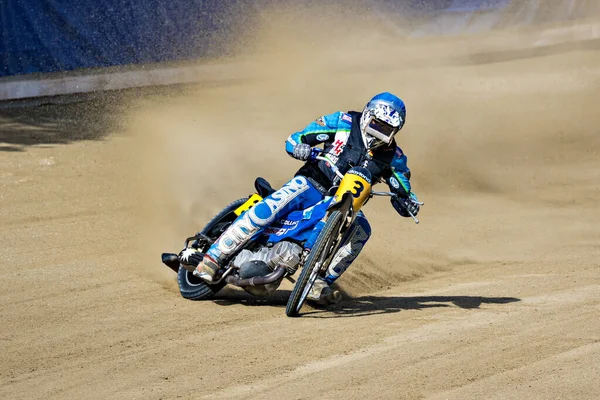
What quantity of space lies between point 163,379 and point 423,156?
30.6 feet

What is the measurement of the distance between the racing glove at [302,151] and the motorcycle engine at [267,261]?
28.0 inches

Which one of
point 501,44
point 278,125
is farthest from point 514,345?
point 501,44

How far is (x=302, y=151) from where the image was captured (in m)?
7.87

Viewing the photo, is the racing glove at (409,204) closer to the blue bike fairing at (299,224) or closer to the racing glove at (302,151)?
the blue bike fairing at (299,224)

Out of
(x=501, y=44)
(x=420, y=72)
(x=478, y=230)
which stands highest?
(x=501, y=44)

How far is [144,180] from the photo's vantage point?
12.4m

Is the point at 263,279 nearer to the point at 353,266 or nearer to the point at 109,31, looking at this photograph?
the point at 353,266

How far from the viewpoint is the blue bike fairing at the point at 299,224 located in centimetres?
800

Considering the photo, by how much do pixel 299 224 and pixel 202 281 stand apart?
3.43ft

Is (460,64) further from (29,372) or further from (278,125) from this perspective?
(29,372)

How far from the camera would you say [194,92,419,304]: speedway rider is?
7891 mm

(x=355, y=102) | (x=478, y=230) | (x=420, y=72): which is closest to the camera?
(x=478, y=230)

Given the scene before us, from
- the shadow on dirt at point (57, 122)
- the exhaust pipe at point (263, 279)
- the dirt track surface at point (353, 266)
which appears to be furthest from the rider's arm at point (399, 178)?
the shadow on dirt at point (57, 122)

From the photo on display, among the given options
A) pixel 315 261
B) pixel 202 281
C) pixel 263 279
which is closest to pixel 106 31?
pixel 202 281
